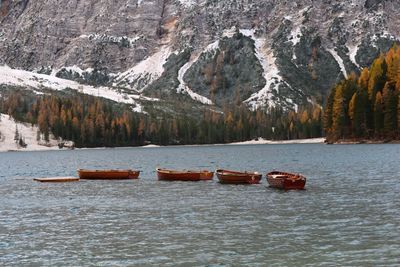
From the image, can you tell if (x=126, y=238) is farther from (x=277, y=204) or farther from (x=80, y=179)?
(x=80, y=179)

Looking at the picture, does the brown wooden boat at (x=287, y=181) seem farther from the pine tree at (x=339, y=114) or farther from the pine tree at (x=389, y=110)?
the pine tree at (x=339, y=114)

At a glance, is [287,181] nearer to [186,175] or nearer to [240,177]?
[240,177]

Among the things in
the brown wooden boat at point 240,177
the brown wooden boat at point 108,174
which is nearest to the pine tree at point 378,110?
the brown wooden boat at point 108,174

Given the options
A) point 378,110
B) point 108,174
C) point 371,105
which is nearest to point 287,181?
point 108,174

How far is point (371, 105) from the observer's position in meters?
180

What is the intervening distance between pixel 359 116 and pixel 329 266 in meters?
157

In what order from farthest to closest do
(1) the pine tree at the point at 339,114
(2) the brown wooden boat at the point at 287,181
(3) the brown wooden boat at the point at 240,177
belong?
(1) the pine tree at the point at 339,114 → (3) the brown wooden boat at the point at 240,177 → (2) the brown wooden boat at the point at 287,181

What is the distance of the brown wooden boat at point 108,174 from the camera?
9650cm

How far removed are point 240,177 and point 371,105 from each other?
4478 inches

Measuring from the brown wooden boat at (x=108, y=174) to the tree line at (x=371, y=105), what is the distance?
102313 mm

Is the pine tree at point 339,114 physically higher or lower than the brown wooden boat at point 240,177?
higher

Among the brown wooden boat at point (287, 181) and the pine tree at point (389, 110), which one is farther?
the pine tree at point (389, 110)

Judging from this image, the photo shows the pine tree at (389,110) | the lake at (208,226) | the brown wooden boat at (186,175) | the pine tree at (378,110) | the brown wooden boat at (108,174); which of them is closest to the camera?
the lake at (208,226)

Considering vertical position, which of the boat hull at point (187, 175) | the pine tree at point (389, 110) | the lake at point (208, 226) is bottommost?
the lake at point (208, 226)
